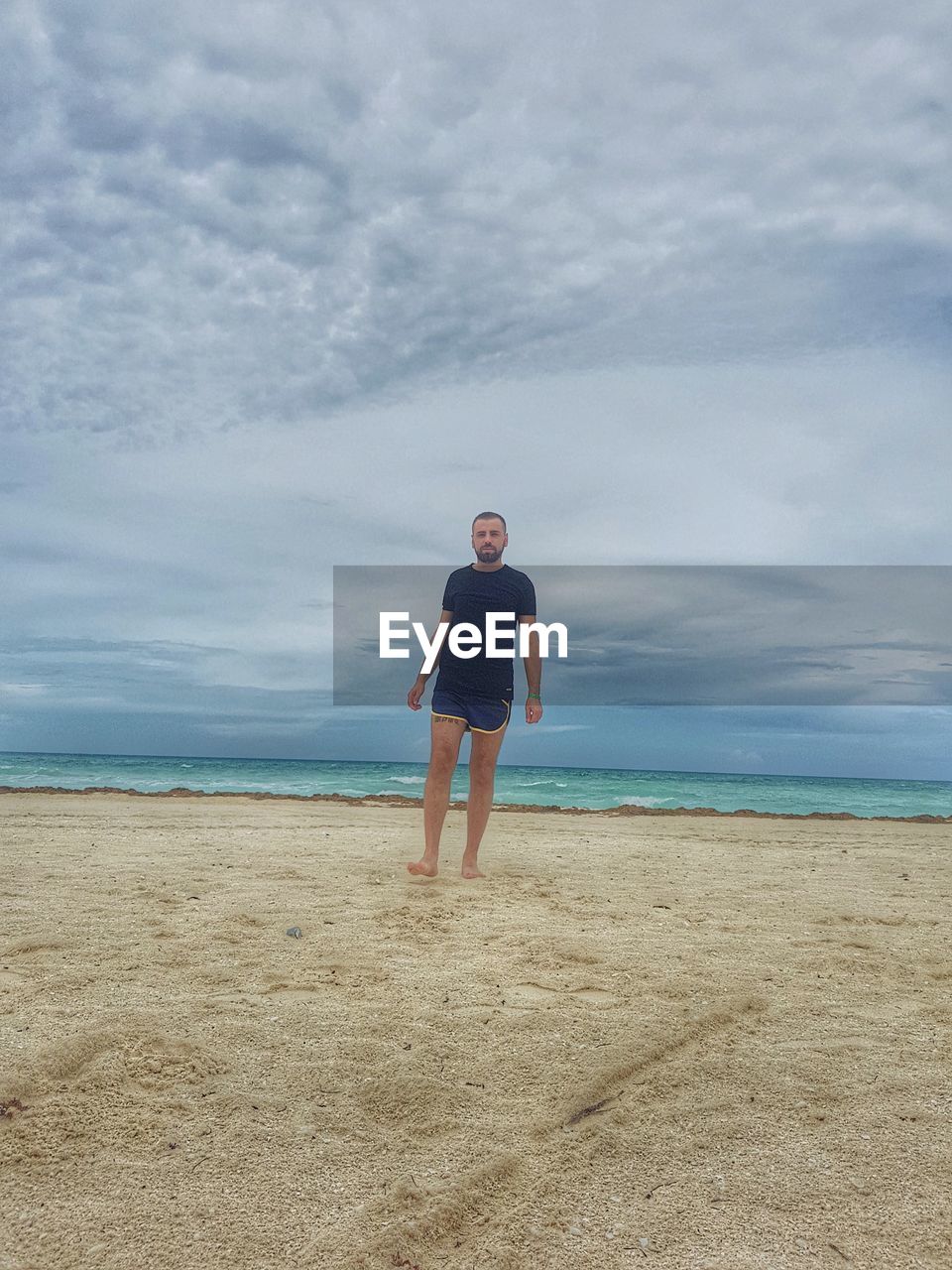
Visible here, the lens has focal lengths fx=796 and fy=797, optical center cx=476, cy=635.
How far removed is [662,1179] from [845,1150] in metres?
0.49

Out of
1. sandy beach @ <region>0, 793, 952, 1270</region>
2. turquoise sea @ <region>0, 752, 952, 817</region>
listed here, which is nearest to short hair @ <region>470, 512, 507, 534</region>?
sandy beach @ <region>0, 793, 952, 1270</region>

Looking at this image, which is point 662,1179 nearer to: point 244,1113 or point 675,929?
point 244,1113

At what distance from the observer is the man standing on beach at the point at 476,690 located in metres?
5.02

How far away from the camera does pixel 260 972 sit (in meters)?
3.12

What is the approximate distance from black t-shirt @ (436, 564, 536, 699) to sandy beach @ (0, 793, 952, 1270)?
126cm

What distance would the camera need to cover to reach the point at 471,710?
505 centimetres

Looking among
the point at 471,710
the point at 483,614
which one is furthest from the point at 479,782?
the point at 483,614

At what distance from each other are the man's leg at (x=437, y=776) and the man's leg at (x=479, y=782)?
13 centimetres

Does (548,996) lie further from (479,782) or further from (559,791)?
(559,791)

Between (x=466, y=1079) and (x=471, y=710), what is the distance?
288 centimetres

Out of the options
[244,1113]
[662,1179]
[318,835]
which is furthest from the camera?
[318,835]

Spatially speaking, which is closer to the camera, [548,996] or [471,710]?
[548,996]

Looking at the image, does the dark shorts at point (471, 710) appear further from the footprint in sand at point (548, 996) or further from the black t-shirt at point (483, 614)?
the footprint in sand at point (548, 996)

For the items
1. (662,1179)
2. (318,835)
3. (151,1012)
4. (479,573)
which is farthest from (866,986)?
(318,835)
